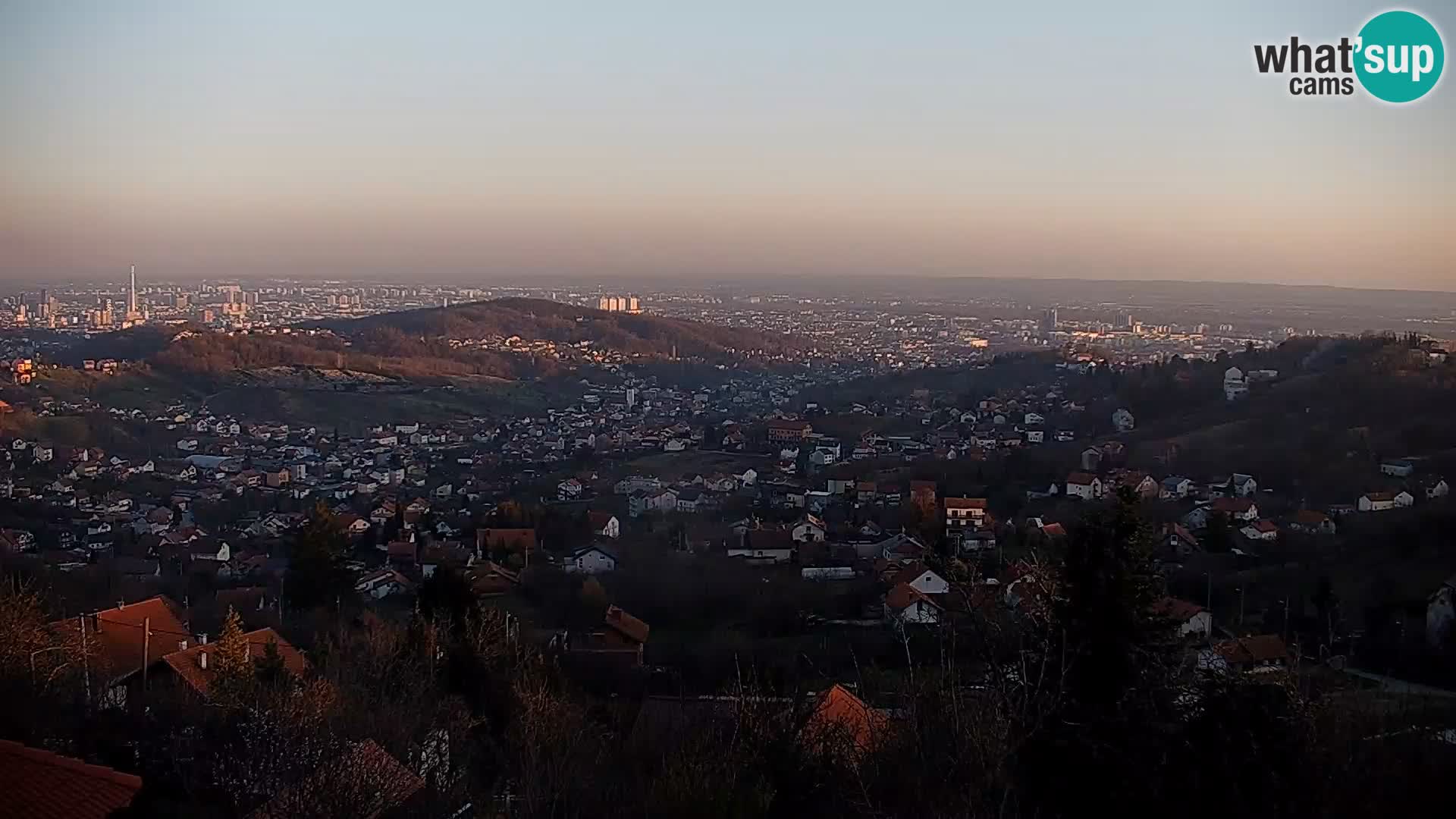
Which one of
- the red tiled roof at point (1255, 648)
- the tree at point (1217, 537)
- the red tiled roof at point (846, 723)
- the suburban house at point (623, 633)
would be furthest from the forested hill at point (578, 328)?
the red tiled roof at point (846, 723)

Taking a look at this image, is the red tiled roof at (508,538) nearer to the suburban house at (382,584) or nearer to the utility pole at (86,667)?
the suburban house at (382,584)

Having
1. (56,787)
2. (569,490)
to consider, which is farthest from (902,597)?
(569,490)

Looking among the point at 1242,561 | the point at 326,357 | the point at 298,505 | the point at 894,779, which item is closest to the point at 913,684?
the point at 894,779

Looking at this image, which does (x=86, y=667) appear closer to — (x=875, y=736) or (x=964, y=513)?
(x=875, y=736)

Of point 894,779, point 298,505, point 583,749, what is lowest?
point 298,505

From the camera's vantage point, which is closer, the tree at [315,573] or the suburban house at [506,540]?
the tree at [315,573]

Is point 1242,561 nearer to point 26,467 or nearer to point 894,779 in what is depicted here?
point 894,779

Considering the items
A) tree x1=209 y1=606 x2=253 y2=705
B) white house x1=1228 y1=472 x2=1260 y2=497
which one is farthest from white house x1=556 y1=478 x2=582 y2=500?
tree x1=209 y1=606 x2=253 y2=705
